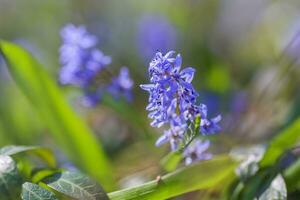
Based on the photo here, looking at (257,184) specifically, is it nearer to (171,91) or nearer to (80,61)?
(171,91)

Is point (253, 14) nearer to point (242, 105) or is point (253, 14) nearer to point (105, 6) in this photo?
point (105, 6)

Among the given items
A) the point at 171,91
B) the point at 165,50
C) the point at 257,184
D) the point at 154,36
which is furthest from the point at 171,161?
the point at 154,36

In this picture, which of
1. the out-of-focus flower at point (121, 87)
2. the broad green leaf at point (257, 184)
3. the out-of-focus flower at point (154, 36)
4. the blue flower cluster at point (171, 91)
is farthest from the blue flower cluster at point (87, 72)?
the out-of-focus flower at point (154, 36)

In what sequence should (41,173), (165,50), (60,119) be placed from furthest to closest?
(165,50) < (60,119) < (41,173)

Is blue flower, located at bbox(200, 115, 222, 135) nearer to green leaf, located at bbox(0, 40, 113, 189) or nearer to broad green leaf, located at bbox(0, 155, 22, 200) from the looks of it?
broad green leaf, located at bbox(0, 155, 22, 200)

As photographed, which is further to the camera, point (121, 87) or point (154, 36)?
point (154, 36)

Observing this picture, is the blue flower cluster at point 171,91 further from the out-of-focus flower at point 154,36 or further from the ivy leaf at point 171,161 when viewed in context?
the out-of-focus flower at point 154,36
